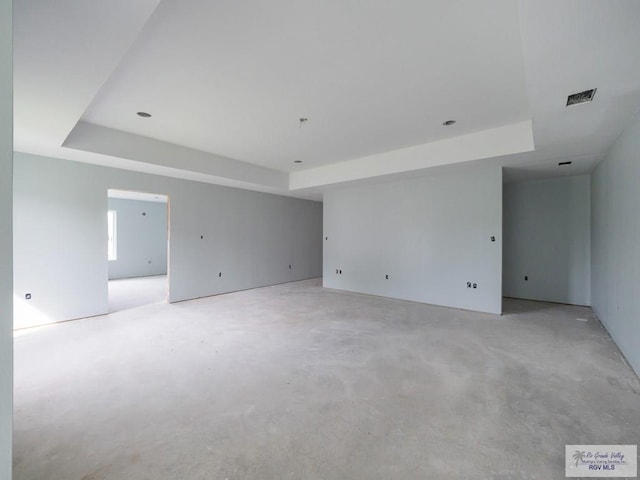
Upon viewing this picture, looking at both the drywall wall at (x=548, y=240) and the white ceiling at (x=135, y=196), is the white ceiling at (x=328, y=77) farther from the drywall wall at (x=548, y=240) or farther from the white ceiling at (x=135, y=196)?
the white ceiling at (x=135, y=196)

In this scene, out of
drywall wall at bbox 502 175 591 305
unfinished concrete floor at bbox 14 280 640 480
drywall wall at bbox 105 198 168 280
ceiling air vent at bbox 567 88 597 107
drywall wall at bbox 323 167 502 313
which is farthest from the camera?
drywall wall at bbox 105 198 168 280

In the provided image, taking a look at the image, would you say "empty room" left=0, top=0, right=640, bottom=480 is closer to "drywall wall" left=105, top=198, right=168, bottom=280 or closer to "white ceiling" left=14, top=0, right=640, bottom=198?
"white ceiling" left=14, top=0, right=640, bottom=198

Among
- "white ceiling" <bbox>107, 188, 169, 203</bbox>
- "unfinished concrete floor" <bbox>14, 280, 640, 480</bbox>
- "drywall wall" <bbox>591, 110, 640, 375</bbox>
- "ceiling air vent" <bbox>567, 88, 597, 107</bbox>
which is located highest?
"white ceiling" <bbox>107, 188, 169, 203</bbox>

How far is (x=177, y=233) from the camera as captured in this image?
5.59 m

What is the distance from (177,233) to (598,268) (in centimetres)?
712

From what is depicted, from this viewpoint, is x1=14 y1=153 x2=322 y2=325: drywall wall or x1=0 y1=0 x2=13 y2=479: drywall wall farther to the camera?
x1=14 y1=153 x2=322 y2=325: drywall wall

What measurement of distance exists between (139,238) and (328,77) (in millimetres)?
8964

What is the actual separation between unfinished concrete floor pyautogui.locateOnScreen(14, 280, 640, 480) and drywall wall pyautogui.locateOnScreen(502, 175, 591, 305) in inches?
62.0

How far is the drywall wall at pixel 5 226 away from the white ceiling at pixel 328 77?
900mm

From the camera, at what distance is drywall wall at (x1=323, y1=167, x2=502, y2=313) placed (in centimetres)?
476

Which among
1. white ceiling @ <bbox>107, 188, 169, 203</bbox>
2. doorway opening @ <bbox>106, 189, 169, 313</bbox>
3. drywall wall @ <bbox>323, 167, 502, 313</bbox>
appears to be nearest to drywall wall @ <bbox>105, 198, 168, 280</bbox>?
doorway opening @ <bbox>106, 189, 169, 313</bbox>

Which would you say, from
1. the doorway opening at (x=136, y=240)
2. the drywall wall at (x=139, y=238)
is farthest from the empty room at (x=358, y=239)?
the drywall wall at (x=139, y=238)

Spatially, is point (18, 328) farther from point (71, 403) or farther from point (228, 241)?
point (228, 241)

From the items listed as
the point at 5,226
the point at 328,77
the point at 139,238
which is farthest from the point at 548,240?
the point at 139,238
